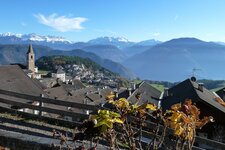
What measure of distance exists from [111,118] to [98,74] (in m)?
194

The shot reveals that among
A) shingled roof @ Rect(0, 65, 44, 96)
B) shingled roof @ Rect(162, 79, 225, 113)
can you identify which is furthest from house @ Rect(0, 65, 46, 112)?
shingled roof @ Rect(162, 79, 225, 113)

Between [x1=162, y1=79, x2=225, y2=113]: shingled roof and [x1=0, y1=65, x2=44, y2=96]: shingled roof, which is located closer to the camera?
[x1=162, y1=79, x2=225, y2=113]: shingled roof

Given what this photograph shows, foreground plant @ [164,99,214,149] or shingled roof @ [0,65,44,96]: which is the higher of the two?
foreground plant @ [164,99,214,149]

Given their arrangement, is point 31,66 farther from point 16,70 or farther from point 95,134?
point 95,134

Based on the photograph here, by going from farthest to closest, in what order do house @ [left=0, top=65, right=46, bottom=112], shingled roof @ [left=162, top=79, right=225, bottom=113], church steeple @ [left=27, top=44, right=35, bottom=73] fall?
church steeple @ [left=27, top=44, right=35, bottom=73], house @ [left=0, top=65, right=46, bottom=112], shingled roof @ [left=162, top=79, right=225, bottom=113]

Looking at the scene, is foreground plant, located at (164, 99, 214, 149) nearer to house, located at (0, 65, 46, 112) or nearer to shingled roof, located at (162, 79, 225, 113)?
shingled roof, located at (162, 79, 225, 113)

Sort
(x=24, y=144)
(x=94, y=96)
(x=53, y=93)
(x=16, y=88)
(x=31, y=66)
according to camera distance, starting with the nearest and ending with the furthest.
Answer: (x=24, y=144) < (x=16, y=88) < (x=53, y=93) < (x=94, y=96) < (x=31, y=66)

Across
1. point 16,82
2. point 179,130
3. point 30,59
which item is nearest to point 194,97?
point 16,82

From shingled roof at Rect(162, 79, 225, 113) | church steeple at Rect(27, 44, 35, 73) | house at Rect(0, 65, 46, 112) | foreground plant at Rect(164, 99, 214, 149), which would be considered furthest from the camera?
church steeple at Rect(27, 44, 35, 73)

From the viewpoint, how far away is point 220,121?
22.1 meters

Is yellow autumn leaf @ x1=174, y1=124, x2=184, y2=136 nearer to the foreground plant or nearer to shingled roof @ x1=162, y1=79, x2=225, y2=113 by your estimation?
the foreground plant

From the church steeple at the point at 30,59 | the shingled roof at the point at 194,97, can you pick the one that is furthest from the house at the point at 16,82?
the church steeple at the point at 30,59

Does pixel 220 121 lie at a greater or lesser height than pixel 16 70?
lesser

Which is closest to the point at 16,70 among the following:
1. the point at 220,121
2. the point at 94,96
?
the point at 220,121
